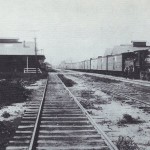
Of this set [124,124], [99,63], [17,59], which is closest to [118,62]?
[17,59]

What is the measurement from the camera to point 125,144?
7.04 m

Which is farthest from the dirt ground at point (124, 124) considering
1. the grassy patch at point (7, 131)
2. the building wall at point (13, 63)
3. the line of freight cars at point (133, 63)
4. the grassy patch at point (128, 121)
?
the building wall at point (13, 63)

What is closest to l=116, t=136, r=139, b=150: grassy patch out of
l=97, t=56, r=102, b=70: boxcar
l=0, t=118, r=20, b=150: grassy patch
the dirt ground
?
the dirt ground

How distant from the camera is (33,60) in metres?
47.1

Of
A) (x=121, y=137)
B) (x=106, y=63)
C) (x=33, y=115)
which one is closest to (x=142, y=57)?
(x=106, y=63)

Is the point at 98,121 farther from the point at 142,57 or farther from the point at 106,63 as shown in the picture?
the point at 106,63

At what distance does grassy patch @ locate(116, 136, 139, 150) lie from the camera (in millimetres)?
6777

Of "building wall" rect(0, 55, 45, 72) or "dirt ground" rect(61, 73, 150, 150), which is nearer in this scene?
"dirt ground" rect(61, 73, 150, 150)

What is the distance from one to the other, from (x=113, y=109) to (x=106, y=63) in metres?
36.6

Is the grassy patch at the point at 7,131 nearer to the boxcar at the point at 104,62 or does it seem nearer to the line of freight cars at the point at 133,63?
the line of freight cars at the point at 133,63

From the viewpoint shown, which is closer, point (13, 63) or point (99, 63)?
point (13, 63)

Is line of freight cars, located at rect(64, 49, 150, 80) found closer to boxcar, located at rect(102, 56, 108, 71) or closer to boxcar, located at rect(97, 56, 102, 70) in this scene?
boxcar, located at rect(102, 56, 108, 71)

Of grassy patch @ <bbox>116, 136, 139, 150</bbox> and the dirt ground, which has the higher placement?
grassy patch @ <bbox>116, 136, 139, 150</bbox>

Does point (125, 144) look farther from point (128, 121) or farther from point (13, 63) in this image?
point (13, 63)
